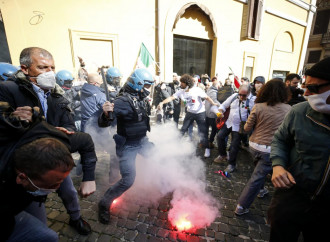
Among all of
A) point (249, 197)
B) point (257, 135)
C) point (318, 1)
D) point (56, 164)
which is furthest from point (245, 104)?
point (318, 1)

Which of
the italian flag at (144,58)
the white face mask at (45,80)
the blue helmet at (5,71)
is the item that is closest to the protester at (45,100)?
the white face mask at (45,80)

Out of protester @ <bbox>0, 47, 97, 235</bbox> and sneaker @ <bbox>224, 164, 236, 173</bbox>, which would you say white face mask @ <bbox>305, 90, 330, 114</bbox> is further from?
sneaker @ <bbox>224, 164, 236, 173</bbox>

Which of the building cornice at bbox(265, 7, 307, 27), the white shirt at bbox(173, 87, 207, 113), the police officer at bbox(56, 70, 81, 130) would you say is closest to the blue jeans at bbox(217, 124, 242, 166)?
the white shirt at bbox(173, 87, 207, 113)

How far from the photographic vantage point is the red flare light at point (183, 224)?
2.59 m

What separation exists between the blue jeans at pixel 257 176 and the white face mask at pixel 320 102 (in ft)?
4.25

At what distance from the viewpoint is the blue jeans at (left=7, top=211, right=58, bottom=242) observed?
141cm

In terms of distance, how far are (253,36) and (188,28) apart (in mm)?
5340

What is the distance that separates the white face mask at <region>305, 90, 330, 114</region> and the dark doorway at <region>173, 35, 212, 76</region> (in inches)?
368

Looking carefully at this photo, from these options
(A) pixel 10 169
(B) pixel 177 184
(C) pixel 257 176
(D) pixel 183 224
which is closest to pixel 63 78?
(B) pixel 177 184

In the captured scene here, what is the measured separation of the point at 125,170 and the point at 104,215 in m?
0.79

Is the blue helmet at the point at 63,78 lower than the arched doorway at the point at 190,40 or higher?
lower

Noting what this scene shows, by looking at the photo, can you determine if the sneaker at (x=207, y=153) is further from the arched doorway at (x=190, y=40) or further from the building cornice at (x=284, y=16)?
the building cornice at (x=284, y=16)

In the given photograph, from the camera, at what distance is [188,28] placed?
10.1 meters

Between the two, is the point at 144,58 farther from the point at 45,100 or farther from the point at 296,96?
the point at 45,100
